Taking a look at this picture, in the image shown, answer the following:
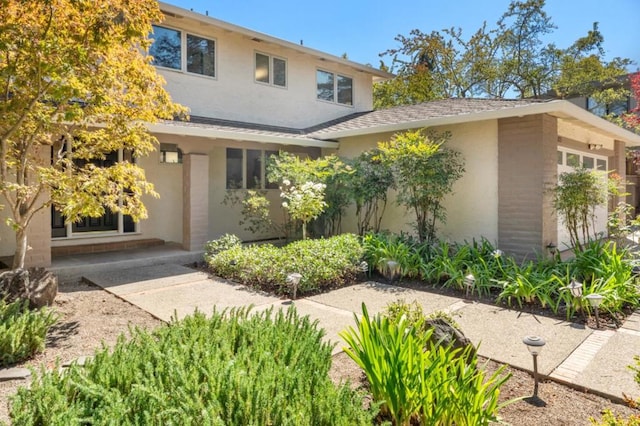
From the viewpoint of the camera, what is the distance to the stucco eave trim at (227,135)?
9718mm

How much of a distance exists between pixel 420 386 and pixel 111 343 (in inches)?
160

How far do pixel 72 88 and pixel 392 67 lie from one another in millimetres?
25016

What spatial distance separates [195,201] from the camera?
11062 millimetres

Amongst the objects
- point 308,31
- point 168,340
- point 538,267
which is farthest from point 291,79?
point 168,340

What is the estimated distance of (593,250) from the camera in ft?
27.1

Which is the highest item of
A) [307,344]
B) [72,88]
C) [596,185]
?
[72,88]

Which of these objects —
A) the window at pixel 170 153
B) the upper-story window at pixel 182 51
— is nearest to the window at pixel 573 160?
the upper-story window at pixel 182 51

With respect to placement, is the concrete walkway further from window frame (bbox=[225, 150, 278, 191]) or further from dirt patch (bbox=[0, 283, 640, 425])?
window frame (bbox=[225, 150, 278, 191])

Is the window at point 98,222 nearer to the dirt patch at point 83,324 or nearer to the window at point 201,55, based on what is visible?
the dirt patch at point 83,324

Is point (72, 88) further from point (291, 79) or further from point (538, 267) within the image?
point (291, 79)

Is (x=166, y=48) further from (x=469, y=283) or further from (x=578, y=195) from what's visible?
(x=578, y=195)

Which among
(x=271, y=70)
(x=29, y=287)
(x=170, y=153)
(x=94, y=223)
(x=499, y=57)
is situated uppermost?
(x=499, y=57)

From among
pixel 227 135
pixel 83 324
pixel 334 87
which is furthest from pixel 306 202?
pixel 334 87

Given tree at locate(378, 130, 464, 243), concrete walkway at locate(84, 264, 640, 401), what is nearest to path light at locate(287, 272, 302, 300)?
concrete walkway at locate(84, 264, 640, 401)
